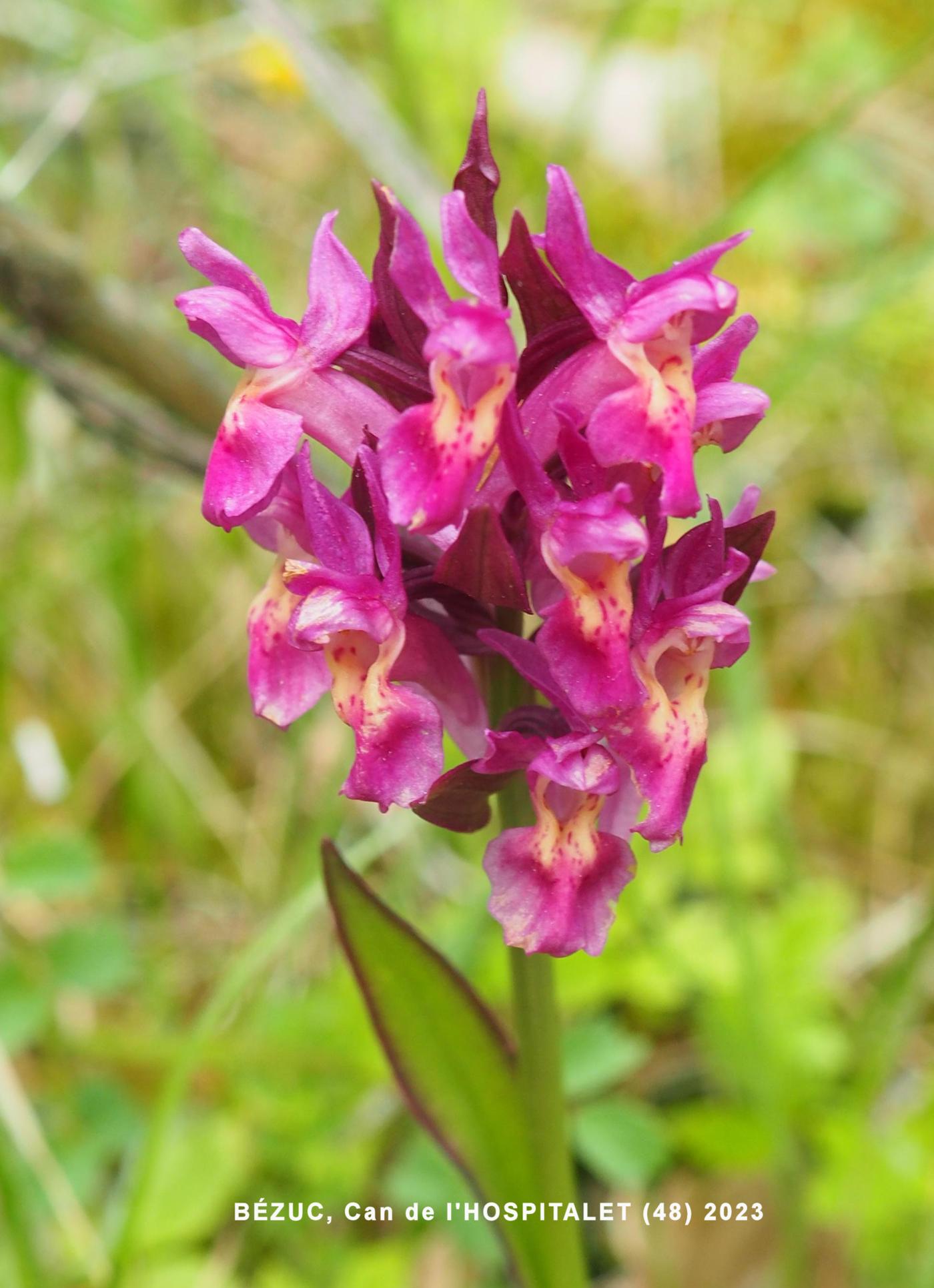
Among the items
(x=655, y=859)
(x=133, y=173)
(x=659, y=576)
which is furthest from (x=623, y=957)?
(x=133, y=173)

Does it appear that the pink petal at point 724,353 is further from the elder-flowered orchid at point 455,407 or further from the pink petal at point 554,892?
the pink petal at point 554,892

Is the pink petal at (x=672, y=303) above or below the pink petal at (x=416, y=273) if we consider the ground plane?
below

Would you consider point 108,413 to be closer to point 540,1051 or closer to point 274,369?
point 274,369

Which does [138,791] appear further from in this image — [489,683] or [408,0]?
[408,0]

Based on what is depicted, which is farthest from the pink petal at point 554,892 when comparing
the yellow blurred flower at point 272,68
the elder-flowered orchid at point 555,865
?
the yellow blurred flower at point 272,68

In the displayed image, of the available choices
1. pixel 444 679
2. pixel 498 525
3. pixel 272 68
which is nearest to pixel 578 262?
pixel 498 525

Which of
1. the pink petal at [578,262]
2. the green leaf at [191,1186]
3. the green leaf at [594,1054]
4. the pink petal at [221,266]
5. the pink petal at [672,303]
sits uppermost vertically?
the pink petal at [221,266]

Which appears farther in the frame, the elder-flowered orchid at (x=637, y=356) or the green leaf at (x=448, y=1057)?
the green leaf at (x=448, y=1057)
